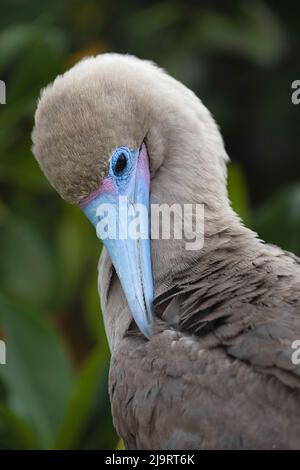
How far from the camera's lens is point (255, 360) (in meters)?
3.41

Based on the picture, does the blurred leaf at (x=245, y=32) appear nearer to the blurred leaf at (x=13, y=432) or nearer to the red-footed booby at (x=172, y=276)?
the red-footed booby at (x=172, y=276)

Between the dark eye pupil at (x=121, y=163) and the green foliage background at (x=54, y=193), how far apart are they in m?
1.16

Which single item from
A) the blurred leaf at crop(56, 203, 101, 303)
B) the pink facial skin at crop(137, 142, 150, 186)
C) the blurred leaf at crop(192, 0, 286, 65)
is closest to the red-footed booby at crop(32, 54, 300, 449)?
the pink facial skin at crop(137, 142, 150, 186)

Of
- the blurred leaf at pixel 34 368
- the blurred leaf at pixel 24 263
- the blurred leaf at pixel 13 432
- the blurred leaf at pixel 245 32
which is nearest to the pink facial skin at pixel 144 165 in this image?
the blurred leaf at pixel 13 432

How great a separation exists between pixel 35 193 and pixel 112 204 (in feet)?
10.1

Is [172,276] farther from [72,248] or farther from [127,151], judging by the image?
[72,248]

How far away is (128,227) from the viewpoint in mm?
3875

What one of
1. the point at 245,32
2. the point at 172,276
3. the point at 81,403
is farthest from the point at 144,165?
the point at 245,32

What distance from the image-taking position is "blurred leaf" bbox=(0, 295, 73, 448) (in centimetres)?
507

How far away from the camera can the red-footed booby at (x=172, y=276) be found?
11.1 ft

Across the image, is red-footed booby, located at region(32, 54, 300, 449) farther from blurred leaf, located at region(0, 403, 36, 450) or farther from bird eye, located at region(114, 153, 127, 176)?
blurred leaf, located at region(0, 403, 36, 450)

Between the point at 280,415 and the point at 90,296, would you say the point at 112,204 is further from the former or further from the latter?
the point at 90,296

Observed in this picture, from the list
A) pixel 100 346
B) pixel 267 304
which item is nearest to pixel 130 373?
pixel 267 304

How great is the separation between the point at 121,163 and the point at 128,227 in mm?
225
